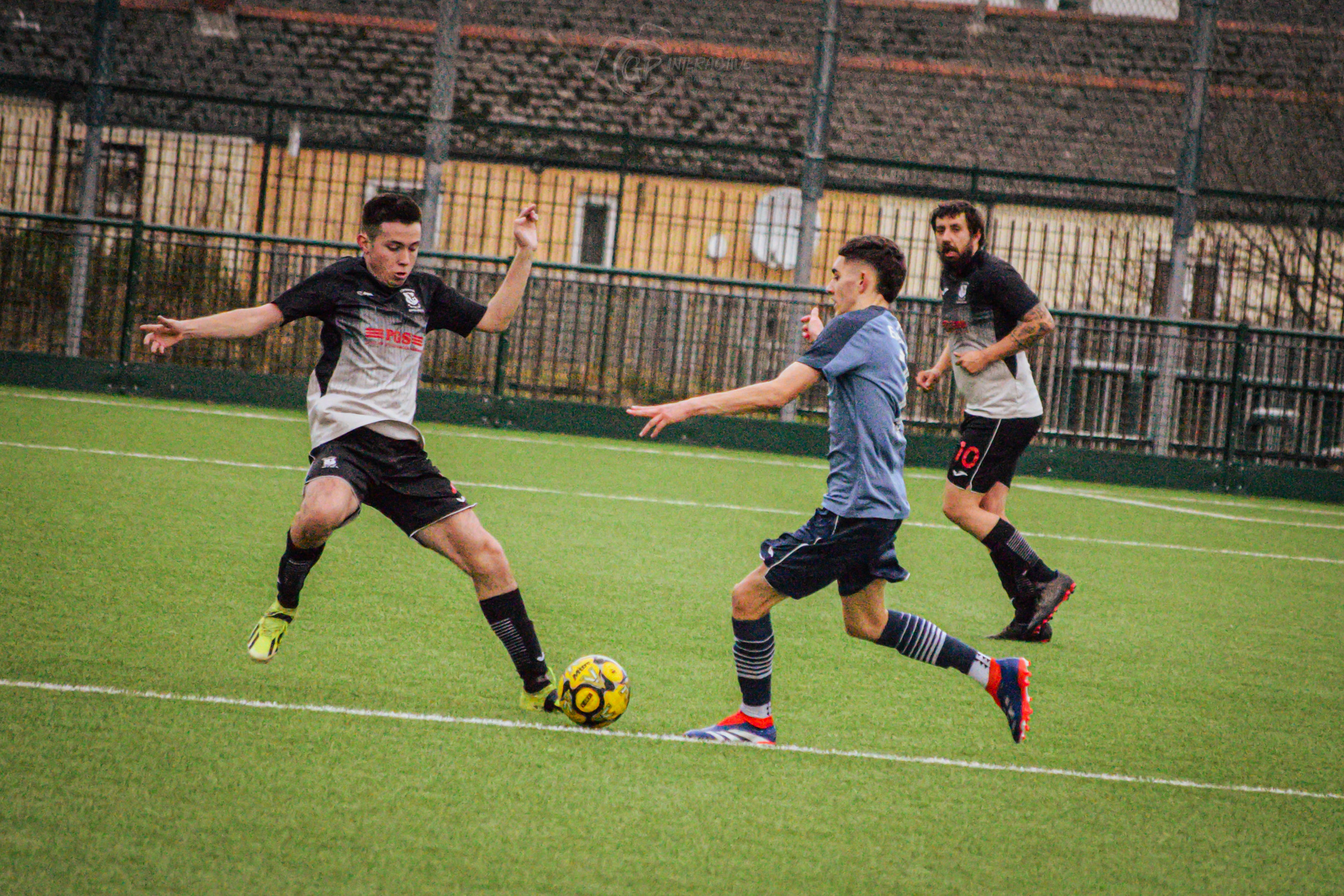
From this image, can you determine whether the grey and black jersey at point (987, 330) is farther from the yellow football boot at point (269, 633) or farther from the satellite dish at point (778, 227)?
the satellite dish at point (778, 227)

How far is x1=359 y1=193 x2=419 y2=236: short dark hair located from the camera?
501 centimetres

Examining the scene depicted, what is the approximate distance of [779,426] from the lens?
14523mm

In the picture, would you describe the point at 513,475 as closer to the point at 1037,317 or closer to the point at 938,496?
the point at 938,496

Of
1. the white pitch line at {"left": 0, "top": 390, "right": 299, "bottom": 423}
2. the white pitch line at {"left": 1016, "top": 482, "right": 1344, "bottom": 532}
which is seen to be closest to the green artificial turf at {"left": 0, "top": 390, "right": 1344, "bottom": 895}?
the white pitch line at {"left": 1016, "top": 482, "right": 1344, "bottom": 532}

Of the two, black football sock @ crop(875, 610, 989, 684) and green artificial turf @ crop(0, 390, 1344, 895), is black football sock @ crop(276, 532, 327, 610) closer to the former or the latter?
green artificial turf @ crop(0, 390, 1344, 895)

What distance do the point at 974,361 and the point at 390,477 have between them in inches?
130

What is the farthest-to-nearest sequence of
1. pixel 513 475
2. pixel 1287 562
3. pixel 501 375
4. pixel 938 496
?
pixel 501 375, pixel 938 496, pixel 513 475, pixel 1287 562

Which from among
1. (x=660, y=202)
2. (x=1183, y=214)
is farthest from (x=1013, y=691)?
(x=660, y=202)

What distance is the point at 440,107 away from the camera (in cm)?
1461

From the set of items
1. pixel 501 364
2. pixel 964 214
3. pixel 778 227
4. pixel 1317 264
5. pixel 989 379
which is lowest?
pixel 989 379

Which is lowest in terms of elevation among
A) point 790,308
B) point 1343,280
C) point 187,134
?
point 790,308

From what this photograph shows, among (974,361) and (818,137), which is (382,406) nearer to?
(974,361)

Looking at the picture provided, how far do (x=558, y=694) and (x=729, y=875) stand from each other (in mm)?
1390

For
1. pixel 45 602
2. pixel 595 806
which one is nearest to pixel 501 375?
pixel 45 602
